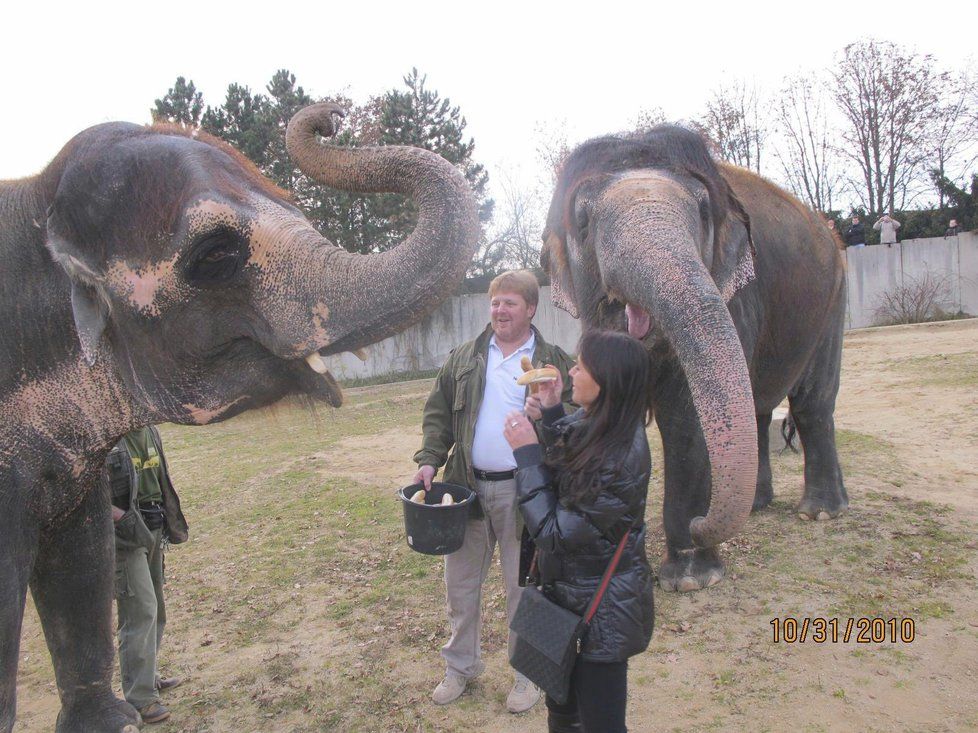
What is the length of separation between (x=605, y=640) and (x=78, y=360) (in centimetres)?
179

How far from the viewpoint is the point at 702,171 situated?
409 centimetres

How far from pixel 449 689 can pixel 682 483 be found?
175cm

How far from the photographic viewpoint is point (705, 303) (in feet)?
10.2

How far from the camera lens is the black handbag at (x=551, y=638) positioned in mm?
2303

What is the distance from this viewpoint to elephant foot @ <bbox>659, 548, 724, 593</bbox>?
446cm

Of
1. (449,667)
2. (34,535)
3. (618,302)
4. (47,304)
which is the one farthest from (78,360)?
(618,302)

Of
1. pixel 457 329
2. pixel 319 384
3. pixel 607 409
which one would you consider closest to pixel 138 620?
pixel 319 384

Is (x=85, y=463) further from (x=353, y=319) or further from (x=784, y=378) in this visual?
(x=784, y=378)

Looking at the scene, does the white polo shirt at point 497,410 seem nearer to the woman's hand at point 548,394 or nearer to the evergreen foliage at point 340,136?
the woman's hand at point 548,394

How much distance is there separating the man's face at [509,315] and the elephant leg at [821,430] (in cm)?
343

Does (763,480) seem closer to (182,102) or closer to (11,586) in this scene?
(11,586)

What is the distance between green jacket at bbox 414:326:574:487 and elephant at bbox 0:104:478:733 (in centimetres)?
133

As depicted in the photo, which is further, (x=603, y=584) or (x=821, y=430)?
(x=821, y=430)

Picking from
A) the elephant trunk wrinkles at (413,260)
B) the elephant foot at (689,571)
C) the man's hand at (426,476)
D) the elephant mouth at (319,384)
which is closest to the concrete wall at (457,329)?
the elephant foot at (689,571)
